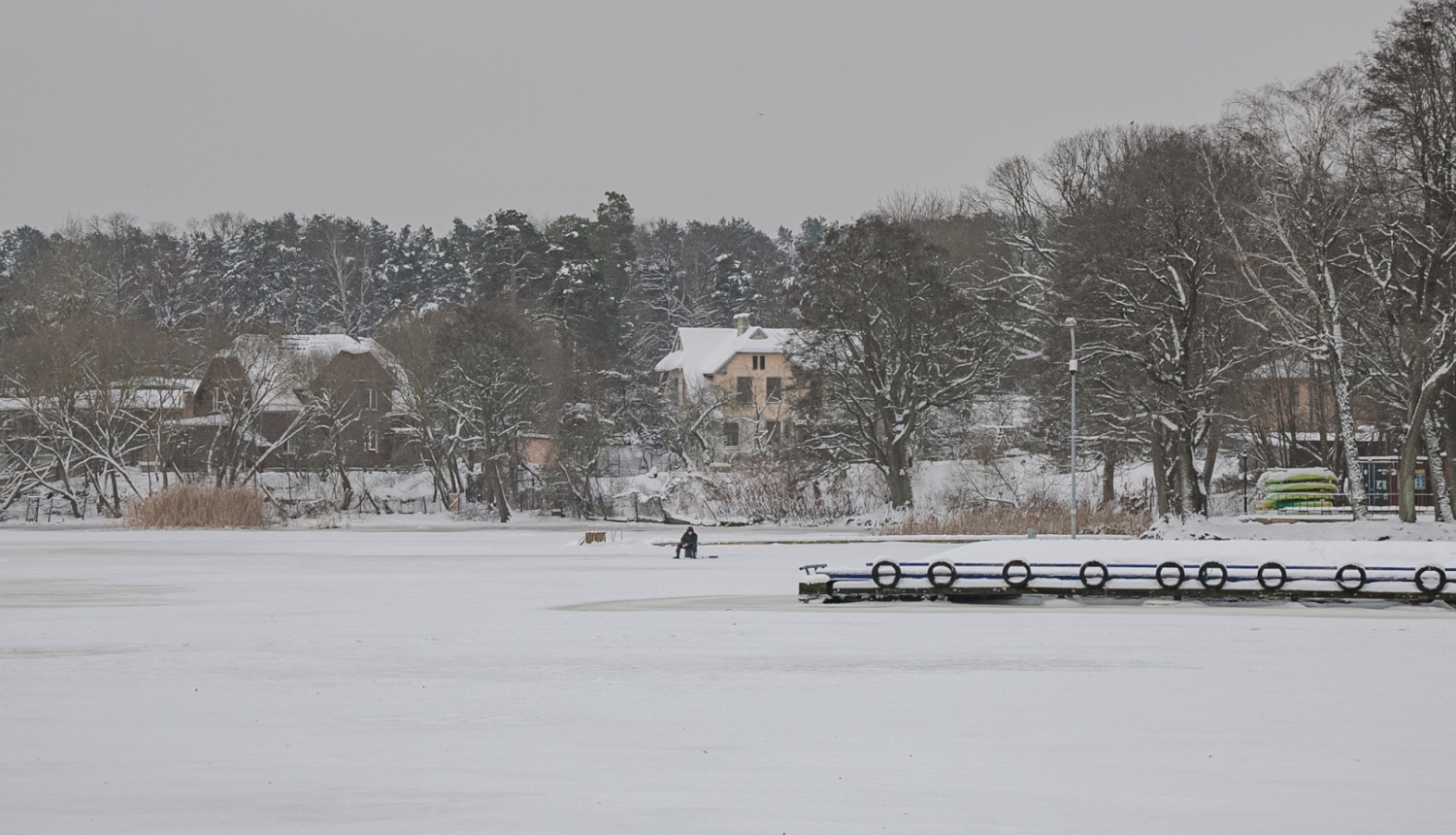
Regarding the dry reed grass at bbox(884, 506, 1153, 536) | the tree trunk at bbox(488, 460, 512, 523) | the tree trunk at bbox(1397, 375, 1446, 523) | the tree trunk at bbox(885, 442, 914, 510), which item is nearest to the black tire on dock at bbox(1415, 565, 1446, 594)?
the tree trunk at bbox(1397, 375, 1446, 523)

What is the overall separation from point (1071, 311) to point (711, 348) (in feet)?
215

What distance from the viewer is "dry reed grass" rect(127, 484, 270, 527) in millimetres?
64625

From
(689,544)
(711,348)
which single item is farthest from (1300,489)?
(711,348)

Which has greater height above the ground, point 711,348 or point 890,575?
point 711,348

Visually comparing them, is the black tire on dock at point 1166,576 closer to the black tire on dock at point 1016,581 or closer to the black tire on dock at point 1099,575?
the black tire on dock at point 1099,575

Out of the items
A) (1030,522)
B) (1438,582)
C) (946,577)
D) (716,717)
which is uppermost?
(1030,522)

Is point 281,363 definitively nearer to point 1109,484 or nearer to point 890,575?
point 1109,484

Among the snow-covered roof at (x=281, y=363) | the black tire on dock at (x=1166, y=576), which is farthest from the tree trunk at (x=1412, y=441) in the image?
the snow-covered roof at (x=281, y=363)

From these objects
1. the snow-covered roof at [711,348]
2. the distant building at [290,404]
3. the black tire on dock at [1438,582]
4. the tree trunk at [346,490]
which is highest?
the snow-covered roof at [711,348]

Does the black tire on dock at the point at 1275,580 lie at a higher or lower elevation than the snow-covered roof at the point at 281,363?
lower

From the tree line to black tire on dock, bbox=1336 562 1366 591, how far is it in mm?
19804

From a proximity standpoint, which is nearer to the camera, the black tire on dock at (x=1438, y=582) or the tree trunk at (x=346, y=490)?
the black tire on dock at (x=1438, y=582)

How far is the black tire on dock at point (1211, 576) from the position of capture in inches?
1079

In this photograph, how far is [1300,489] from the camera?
176 ft
